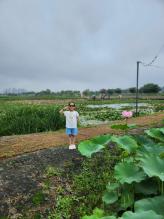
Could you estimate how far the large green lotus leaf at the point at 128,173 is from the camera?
4039 millimetres

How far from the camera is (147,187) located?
4.25 meters

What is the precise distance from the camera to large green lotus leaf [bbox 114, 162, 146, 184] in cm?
404

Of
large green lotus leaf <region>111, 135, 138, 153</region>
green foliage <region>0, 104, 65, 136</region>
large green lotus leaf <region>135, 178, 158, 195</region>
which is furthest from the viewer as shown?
green foliage <region>0, 104, 65, 136</region>

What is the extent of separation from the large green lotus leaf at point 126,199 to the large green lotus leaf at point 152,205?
0.72 metres

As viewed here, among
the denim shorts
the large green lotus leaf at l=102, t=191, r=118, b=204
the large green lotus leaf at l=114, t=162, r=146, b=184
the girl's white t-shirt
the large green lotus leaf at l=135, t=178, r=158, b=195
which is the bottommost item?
the large green lotus leaf at l=102, t=191, r=118, b=204

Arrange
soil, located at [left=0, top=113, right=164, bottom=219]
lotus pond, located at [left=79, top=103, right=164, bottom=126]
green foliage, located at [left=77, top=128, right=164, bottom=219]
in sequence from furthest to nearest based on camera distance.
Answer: lotus pond, located at [left=79, top=103, right=164, bottom=126]
soil, located at [left=0, top=113, right=164, bottom=219]
green foliage, located at [left=77, top=128, right=164, bottom=219]

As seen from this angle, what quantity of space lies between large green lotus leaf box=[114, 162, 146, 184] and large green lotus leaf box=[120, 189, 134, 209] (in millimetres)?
289

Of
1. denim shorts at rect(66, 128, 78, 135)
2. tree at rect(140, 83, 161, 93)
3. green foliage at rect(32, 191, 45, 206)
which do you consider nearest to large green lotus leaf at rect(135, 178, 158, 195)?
green foliage at rect(32, 191, 45, 206)

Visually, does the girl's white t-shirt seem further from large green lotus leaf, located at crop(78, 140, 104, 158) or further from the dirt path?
large green lotus leaf, located at crop(78, 140, 104, 158)

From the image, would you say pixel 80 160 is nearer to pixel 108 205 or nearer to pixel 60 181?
pixel 60 181

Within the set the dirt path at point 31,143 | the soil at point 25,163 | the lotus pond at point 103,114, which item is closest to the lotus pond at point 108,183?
the soil at point 25,163

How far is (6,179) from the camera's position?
5426 millimetres

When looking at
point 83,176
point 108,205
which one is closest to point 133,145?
point 108,205

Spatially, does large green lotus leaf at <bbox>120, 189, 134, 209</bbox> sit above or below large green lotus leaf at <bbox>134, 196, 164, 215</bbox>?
below
